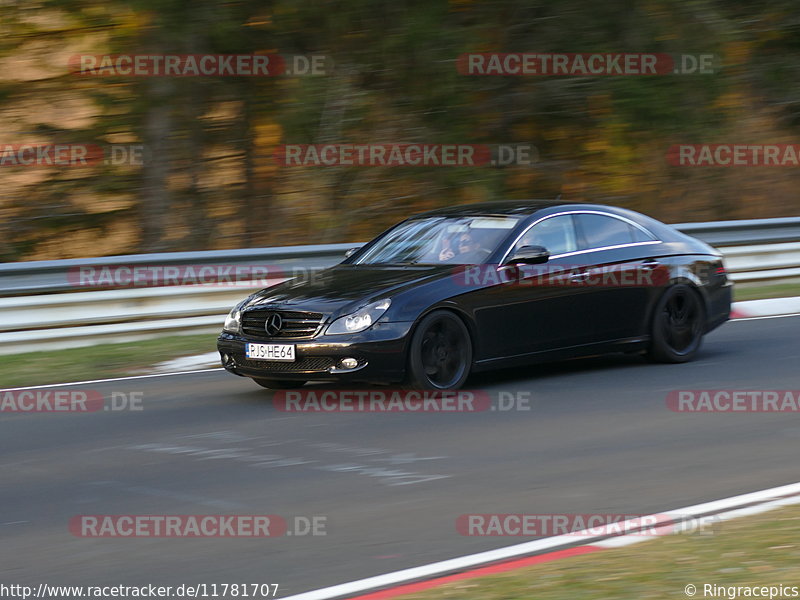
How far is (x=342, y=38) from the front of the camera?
1900cm

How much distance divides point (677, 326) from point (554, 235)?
157 centimetres

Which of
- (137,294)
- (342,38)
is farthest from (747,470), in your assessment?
(342,38)

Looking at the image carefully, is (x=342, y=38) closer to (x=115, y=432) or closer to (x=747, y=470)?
(x=115, y=432)

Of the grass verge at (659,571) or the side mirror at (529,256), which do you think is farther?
the side mirror at (529,256)

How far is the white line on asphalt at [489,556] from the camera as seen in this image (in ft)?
16.6

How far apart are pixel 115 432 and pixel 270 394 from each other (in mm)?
1602
